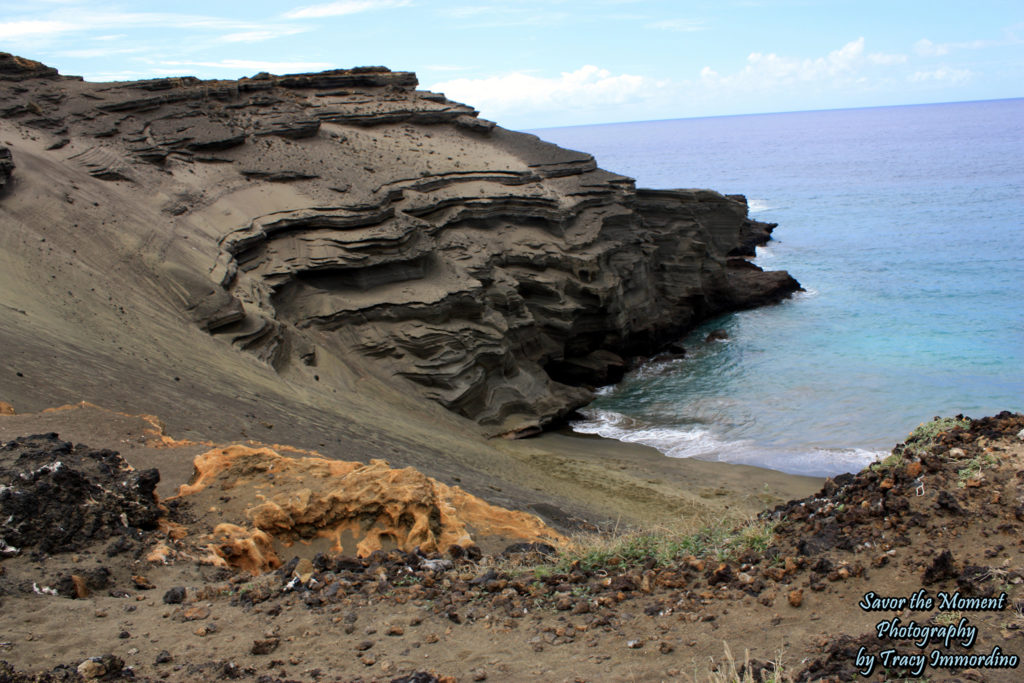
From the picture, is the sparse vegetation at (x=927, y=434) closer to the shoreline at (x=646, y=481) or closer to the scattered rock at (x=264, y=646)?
the scattered rock at (x=264, y=646)

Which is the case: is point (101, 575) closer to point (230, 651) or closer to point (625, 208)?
point (230, 651)

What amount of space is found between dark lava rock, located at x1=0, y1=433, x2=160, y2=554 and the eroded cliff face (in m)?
8.62

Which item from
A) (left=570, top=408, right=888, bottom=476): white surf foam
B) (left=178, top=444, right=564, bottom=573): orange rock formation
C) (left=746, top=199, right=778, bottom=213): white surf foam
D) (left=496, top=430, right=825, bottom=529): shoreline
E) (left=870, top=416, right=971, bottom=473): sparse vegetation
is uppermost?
(left=746, top=199, right=778, bottom=213): white surf foam

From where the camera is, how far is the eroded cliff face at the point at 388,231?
1792 cm

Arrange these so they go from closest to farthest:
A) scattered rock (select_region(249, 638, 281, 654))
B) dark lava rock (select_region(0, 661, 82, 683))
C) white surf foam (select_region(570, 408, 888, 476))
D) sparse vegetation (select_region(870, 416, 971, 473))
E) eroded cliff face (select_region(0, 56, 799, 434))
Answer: dark lava rock (select_region(0, 661, 82, 683)), scattered rock (select_region(249, 638, 281, 654)), sparse vegetation (select_region(870, 416, 971, 473)), white surf foam (select_region(570, 408, 888, 476)), eroded cliff face (select_region(0, 56, 799, 434))

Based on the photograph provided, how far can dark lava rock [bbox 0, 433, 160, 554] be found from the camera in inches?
225

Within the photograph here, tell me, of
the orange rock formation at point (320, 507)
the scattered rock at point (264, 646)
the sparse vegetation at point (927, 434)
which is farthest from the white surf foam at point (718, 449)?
the scattered rock at point (264, 646)

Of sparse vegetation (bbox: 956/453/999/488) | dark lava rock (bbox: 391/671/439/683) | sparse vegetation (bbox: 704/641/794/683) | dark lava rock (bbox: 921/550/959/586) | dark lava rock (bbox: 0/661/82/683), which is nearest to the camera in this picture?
sparse vegetation (bbox: 704/641/794/683)

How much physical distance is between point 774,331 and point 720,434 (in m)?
10.8

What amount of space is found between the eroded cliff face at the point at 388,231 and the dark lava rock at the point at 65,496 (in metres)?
8.62

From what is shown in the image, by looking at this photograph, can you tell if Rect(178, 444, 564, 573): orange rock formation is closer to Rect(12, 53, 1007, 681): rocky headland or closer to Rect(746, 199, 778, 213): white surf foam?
Rect(12, 53, 1007, 681): rocky headland

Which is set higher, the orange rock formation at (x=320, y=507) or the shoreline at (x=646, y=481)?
the orange rock formation at (x=320, y=507)

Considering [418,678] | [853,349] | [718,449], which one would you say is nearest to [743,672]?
[418,678]

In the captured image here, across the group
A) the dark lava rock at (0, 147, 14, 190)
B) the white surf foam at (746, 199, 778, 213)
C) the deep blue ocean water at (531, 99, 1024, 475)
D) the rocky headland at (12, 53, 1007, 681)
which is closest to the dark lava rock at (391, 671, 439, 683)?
the rocky headland at (12, 53, 1007, 681)
